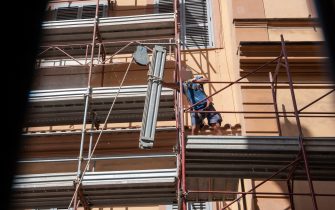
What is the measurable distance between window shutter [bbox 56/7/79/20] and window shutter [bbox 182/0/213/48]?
258cm

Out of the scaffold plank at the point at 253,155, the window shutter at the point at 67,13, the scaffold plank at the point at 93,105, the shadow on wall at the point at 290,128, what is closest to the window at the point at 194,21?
the window shutter at the point at 67,13

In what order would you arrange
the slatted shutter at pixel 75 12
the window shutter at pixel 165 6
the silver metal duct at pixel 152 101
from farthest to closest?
the slatted shutter at pixel 75 12 → the window shutter at pixel 165 6 → the silver metal duct at pixel 152 101

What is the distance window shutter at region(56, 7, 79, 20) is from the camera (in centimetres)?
1156

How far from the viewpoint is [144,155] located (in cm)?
813

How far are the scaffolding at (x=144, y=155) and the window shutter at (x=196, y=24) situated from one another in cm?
79

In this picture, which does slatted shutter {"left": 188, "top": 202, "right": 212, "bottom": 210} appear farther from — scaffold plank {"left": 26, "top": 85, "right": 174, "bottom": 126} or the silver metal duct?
the silver metal duct

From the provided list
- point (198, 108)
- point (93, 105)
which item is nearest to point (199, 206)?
point (198, 108)

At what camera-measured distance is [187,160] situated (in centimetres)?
706

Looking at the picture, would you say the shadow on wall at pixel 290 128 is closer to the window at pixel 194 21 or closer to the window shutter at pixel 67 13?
the window at pixel 194 21

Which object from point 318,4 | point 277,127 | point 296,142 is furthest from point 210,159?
point 318,4

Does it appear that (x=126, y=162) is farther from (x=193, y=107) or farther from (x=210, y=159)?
(x=210, y=159)

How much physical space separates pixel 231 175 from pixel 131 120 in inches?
106

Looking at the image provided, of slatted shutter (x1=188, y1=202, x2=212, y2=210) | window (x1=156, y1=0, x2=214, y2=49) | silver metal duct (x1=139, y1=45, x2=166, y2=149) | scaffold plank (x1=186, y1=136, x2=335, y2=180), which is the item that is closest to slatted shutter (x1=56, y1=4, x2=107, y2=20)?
window (x1=156, y1=0, x2=214, y2=49)

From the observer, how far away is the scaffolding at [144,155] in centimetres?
680
